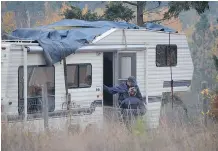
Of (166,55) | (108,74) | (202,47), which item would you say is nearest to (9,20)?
(166,55)

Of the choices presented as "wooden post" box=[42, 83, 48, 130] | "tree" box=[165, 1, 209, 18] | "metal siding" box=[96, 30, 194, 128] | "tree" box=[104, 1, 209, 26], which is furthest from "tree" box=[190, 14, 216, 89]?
"wooden post" box=[42, 83, 48, 130]

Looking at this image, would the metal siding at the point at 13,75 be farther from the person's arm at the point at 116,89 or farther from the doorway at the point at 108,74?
the doorway at the point at 108,74

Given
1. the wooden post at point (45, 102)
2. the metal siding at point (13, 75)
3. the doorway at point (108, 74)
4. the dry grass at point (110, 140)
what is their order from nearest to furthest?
1. the dry grass at point (110, 140)
2. the wooden post at point (45, 102)
3. the metal siding at point (13, 75)
4. the doorway at point (108, 74)

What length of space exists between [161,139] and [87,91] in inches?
133

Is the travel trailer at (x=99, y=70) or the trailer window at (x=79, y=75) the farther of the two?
the trailer window at (x=79, y=75)

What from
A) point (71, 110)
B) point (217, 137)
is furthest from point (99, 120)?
point (217, 137)

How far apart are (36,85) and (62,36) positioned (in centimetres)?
174

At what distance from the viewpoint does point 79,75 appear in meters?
11.3

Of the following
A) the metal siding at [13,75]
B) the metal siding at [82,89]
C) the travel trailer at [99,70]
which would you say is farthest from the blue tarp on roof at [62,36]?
the metal siding at [13,75]

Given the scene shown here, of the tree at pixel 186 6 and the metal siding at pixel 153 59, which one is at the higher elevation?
the tree at pixel 186 6

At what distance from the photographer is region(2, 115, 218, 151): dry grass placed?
7961 mm

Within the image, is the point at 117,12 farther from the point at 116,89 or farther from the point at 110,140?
the point at 110,140

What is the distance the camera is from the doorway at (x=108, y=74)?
12.3m

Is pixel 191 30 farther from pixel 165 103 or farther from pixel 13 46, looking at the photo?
pixel 13 46
